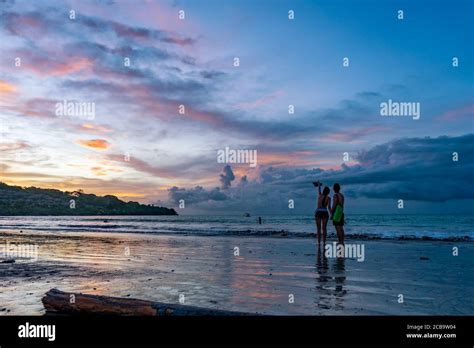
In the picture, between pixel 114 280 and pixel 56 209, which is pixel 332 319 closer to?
pixel 114 280

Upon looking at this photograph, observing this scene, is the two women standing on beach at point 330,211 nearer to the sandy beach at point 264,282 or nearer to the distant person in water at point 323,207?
the distant person in water at point 323,207

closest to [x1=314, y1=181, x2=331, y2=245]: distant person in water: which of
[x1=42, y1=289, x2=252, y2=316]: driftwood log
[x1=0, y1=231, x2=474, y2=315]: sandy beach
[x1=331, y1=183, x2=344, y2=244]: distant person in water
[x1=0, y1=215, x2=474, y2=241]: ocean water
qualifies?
[x1=331, y1=183, x2=344, y2=244]: distant person in water

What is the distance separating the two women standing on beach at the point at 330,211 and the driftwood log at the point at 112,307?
1147 cm

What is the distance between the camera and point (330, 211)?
1725 cm

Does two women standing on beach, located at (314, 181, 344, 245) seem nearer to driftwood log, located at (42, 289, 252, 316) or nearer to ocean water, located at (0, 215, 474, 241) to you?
ocean water, located at (0, 215, 474, 241)

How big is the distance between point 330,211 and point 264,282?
8384mm

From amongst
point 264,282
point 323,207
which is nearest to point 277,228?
point 323,207

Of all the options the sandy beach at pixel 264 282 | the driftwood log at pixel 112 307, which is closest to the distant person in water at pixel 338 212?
the sandy beach at pixel 264 282

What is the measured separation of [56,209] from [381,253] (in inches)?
6353

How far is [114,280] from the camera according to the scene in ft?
33.0

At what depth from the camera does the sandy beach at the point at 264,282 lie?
7328 mm

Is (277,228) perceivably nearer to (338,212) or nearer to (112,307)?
(338,212)

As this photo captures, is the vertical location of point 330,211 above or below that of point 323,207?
below

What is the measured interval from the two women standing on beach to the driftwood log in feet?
37.6
